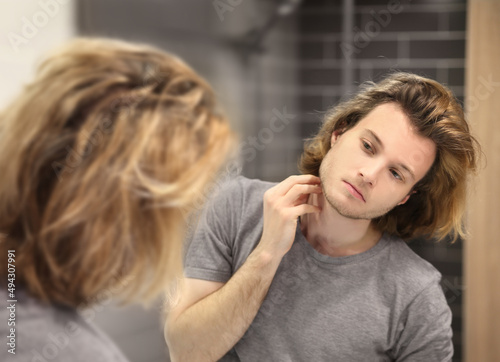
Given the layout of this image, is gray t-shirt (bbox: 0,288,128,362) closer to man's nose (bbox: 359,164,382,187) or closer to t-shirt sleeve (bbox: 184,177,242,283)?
t-shirt sleeve (bbox: 184,177,242,283)

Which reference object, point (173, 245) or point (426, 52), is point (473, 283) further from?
point (173, 245)

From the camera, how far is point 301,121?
4.00ft

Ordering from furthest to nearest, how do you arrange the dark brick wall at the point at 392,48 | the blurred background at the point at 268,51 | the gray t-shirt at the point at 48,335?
the dark brick wall at the point at 392,48 < the blurred background at the point at 268,51 < the gray t-shirt at the point at 48,335

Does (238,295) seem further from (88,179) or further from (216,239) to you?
(88,179)

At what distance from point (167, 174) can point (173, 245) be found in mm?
79

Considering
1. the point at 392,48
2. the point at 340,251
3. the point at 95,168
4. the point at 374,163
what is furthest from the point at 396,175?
the point at 392,48

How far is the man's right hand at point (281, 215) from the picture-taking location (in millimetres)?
727

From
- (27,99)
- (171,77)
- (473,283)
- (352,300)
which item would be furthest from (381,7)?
(27,99)

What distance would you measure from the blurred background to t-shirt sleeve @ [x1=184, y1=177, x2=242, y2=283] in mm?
97

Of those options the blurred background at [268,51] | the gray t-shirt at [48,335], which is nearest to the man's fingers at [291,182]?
the blurred background at [268,51]

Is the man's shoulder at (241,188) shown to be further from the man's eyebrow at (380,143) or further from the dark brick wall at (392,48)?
the dark brick wall at (392,48)

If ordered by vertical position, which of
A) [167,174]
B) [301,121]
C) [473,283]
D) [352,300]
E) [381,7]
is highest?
[381,7]

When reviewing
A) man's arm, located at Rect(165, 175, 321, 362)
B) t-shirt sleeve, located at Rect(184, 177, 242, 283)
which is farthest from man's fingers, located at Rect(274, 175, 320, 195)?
t-shirt sleeve, located at Rect(184, 177, 242, 283)

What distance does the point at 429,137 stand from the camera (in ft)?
2.50
